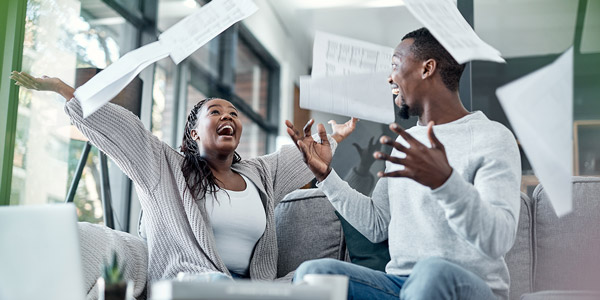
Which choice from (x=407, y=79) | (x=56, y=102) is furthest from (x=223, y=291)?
(x=56, y=102)

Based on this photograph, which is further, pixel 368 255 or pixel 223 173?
pixel 223 173

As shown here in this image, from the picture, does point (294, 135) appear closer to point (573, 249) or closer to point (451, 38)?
point (451, 38)

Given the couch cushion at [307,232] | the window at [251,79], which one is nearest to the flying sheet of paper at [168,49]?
the couch cushion at [307,232]

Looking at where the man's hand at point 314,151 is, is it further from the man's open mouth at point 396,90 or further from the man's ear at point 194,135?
the man's ear at point 194,135

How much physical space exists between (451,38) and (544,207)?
86 centimetres

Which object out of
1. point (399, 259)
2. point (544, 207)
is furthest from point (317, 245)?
point (544, 207)

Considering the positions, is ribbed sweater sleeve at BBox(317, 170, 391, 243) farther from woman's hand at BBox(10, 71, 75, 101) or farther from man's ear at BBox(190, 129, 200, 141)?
woman's hand at BBox(10, 71, 75, 101)

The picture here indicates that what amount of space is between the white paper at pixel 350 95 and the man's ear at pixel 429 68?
14cm

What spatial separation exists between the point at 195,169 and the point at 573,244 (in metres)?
1.20

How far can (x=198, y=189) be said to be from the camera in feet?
6.46

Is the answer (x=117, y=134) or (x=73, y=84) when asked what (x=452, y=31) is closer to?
(x=117, y=134)

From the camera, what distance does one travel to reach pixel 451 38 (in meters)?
1.38

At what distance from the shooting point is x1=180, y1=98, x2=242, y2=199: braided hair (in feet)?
6.48

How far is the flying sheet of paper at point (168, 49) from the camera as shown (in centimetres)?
153
